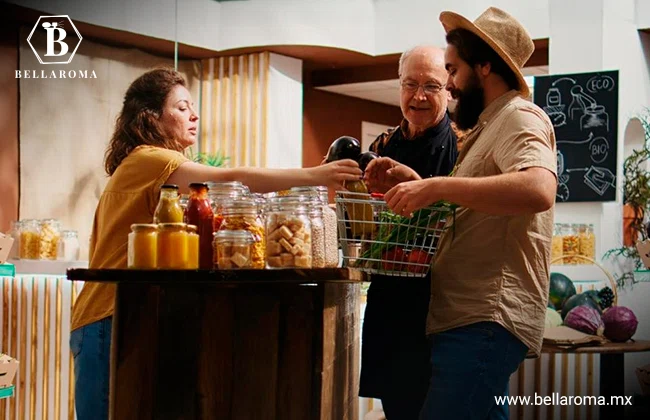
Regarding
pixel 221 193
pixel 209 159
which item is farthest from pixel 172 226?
pixel 209 159

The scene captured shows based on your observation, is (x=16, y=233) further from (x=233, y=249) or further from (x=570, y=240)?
(x=233, y=249)

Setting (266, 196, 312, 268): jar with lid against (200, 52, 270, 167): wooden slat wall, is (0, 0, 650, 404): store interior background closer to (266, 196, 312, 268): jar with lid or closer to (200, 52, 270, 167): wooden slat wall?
(200, 52, 270, 167): wooden slat wall

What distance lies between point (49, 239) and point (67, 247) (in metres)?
0.16

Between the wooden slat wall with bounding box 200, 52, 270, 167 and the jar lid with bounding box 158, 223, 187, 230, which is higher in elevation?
the wooden slat wall with bounding box 200, 52, 270, 167

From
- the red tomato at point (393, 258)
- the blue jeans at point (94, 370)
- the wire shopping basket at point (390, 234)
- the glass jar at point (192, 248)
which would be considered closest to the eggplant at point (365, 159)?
the wire shopping basket at point (390, 234)

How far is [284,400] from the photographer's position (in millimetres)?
2002

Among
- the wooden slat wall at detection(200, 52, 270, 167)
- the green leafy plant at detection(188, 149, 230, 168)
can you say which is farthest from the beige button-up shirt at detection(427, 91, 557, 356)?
the wooden slat wall at detection(200, 52, 270, 167)

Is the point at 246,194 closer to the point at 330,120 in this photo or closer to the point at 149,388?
the point at 149,388

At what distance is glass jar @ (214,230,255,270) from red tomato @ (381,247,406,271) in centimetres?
38

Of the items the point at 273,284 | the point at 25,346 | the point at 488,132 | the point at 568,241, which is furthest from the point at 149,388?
the point at 568,241

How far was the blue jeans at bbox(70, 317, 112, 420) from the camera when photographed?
256 centimetres

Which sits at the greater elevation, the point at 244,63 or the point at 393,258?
the point at 244,63

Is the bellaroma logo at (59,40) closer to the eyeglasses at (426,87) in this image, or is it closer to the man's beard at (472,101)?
the eyeglasses at (426,87)

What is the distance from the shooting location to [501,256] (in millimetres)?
2254
